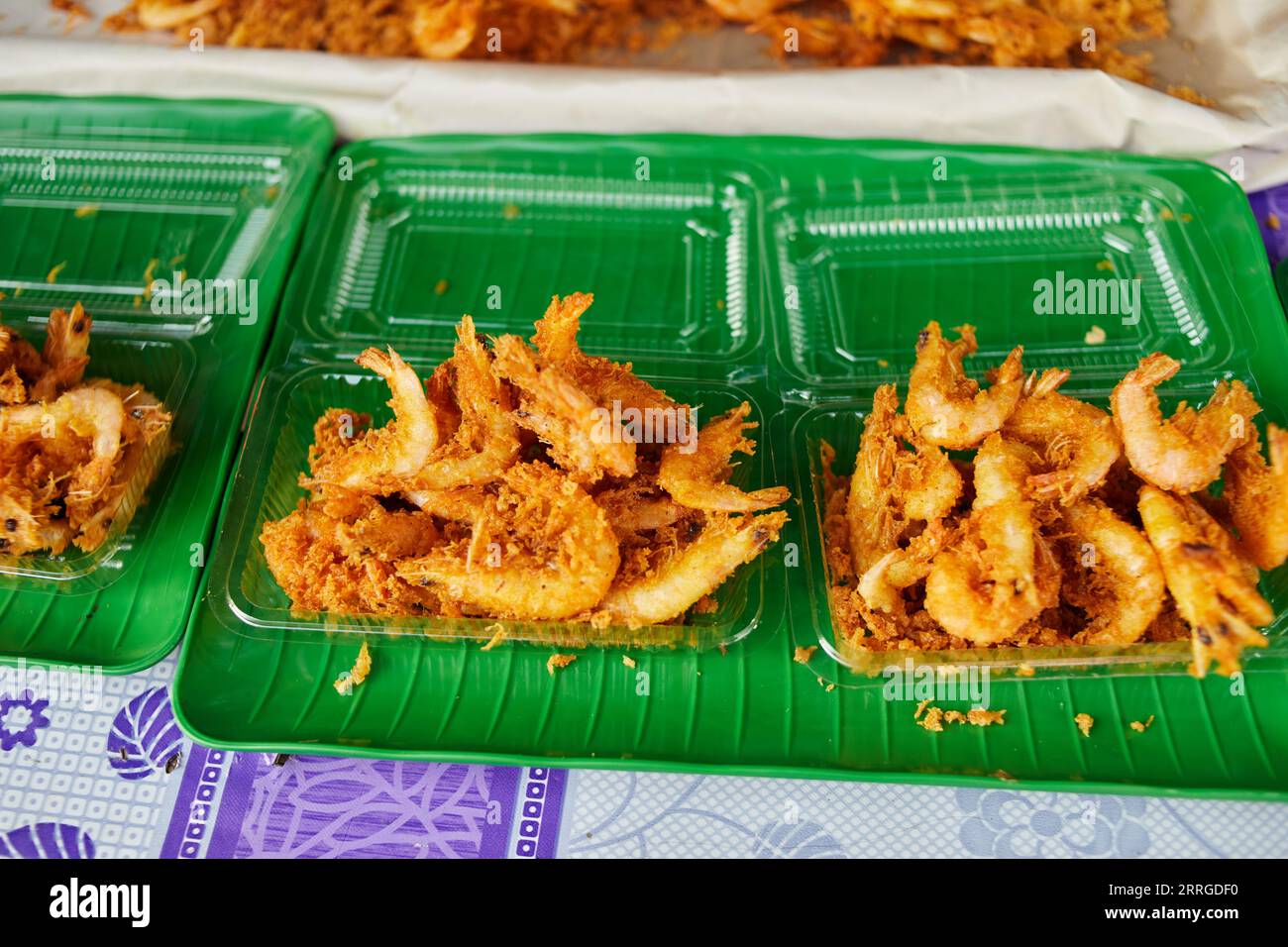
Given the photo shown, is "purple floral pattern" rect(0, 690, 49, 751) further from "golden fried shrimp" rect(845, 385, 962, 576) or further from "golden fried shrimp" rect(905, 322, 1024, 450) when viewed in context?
"golden fried shrimp" rect(905, 322, 1024, 450)

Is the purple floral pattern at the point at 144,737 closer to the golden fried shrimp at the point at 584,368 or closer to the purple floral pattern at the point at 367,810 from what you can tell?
the purple floral pattern at the point at 367,810

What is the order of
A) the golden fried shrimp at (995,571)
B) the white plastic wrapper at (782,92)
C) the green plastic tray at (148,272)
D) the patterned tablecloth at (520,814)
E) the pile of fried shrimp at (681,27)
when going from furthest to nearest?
the pile of fried shrimp at (681,27), the white plastic wrapper at (782,92), the green plastic tray at (148,272), the patterned tablecloth at (520,814), the golden fried shrimp at (995,571)

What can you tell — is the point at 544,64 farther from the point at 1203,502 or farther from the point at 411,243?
the point at 1203,502

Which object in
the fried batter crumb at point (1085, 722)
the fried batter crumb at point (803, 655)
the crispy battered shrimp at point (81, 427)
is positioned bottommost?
the fried batter crumb at point (803, 655)

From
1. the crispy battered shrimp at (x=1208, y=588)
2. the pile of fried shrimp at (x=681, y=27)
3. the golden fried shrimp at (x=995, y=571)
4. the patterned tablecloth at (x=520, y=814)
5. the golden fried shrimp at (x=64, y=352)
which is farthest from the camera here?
the pile of fried shrimp at (x=681, y=27)

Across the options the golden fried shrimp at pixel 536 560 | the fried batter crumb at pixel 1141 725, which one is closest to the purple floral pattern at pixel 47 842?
the golden fried shrimp at pixel 536 560

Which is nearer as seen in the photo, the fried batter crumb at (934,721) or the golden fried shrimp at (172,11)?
the fried batter crumb at (934,721)

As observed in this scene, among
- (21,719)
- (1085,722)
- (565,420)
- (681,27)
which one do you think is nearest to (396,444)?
(565,420)
